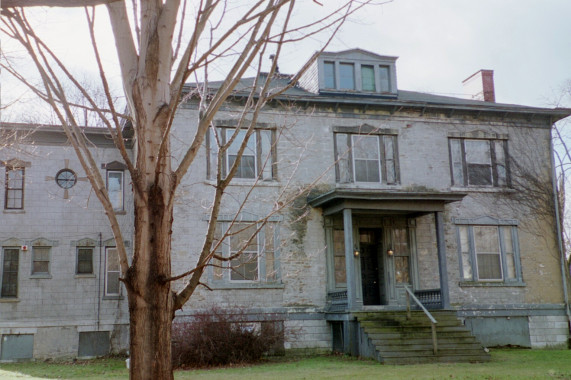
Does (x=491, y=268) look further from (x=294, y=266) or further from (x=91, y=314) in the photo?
(x=91, y=314)

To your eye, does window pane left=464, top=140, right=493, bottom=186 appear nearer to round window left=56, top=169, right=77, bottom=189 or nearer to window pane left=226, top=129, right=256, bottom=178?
window pane left=226, top=129, right=256, bottom=178

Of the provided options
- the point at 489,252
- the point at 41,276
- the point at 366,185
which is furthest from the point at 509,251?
the point at 41,276

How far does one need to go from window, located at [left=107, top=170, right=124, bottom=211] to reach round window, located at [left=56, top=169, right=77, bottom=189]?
115 centimetres

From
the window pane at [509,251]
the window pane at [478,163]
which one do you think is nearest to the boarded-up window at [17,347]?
the window pane at [478,163]

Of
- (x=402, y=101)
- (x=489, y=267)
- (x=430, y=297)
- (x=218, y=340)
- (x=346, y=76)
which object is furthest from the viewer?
(x=346, y=76)

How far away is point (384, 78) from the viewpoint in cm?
2086

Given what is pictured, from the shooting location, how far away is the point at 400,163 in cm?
2005

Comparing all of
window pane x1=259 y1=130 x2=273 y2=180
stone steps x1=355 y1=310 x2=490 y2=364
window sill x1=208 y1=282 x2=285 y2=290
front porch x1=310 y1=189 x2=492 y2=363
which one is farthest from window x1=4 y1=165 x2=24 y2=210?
stone steps x1=355 y1=310 x2=490 y2=364

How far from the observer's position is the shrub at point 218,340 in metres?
15.3

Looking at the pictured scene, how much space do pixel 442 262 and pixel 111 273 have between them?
424 inches

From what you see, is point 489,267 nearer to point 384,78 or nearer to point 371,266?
point 371,266

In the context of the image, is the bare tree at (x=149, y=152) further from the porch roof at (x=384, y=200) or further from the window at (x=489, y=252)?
the window at (x=489, y=252)

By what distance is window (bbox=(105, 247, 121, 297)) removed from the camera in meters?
20.1

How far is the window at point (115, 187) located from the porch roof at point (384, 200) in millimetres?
7002
